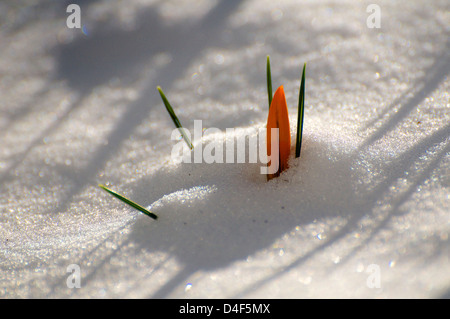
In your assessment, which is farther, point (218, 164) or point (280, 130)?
point (218, 164)

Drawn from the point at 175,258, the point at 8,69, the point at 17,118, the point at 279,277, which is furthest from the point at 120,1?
the point at 279,277
